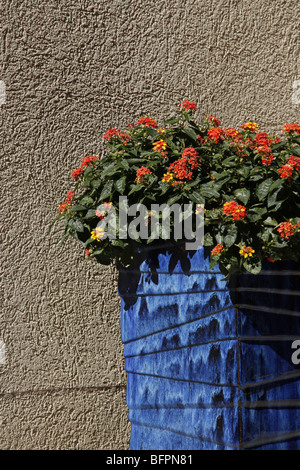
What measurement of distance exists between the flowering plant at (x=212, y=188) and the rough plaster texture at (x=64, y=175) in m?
0.44

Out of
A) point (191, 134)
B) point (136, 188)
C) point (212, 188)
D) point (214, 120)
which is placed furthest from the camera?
point (214, 120)

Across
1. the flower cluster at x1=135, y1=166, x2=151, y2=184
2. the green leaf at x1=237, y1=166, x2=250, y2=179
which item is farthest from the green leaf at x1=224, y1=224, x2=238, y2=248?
the flower cluster at x1=135, y1=166, x2=151, y2=184

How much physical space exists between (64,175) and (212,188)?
107 cm

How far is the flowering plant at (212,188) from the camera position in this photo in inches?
87.0

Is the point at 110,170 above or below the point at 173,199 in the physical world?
above


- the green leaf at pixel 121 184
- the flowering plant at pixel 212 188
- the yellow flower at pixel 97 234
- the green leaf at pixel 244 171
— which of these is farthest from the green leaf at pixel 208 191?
the yellow flower at pixel 97 234

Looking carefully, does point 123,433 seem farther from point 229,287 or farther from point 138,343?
point 229,287

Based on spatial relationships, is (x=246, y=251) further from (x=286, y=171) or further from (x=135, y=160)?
(x=135, y=160)

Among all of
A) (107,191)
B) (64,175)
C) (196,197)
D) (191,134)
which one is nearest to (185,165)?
(196,197)

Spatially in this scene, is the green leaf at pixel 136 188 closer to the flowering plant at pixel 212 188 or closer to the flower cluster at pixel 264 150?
the flowering plant at pixel 212 188

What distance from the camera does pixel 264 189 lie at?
2.27 meters

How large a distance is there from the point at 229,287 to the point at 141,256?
55cm

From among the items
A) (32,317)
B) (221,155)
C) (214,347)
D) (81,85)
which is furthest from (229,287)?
(81,85)

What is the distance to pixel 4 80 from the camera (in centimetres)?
306
